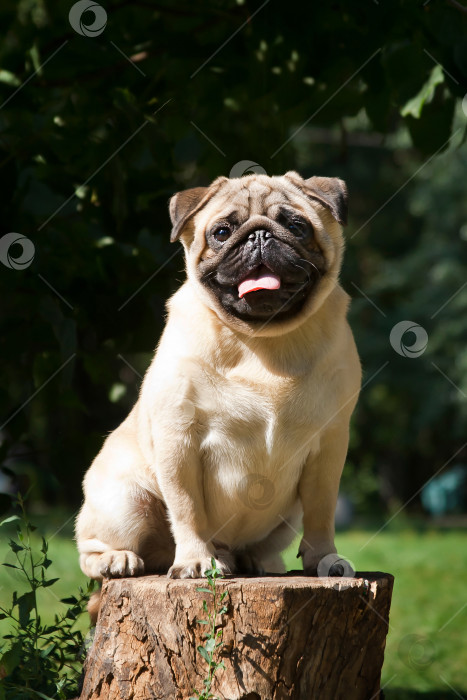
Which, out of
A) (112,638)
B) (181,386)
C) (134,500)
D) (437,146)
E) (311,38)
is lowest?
(112,638)

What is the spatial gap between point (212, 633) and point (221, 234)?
5.24ft

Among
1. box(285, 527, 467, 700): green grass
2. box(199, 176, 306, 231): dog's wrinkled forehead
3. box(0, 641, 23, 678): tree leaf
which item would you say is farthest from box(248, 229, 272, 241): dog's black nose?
box(285, 527, 467, 700): green grass

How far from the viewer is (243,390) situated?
3248mm

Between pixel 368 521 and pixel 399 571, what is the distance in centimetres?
826

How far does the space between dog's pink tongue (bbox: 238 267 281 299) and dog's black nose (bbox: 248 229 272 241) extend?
12 centimetres

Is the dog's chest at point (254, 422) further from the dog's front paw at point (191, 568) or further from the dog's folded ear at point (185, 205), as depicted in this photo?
the dog's folded ear at point (185, 205)

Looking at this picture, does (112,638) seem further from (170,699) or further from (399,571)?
(399,571)

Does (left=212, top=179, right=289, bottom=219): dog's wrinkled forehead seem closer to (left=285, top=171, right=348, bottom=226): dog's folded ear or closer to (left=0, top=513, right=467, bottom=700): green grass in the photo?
(left=285, top=171, right=348, bottom=226): dog's folded ear

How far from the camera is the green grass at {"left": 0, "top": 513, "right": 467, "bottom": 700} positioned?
5.58m

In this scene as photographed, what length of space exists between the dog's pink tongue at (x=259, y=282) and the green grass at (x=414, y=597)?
161cm

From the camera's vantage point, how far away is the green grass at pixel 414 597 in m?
5.58

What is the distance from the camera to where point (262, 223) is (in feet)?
10.6

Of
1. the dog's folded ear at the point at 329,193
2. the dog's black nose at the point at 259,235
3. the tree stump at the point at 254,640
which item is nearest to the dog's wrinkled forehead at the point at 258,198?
the dog's folded ear at the point at 329,193

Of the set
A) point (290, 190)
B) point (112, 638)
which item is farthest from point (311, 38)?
point (112, 638)
